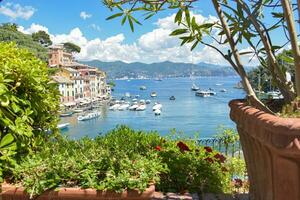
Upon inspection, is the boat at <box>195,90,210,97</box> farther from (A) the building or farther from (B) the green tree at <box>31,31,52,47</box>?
(B) the green tree at <box>31,31,52,47</box>

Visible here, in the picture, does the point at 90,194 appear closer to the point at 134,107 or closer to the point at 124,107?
the point at 134,107

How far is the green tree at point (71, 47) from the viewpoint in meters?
69.4

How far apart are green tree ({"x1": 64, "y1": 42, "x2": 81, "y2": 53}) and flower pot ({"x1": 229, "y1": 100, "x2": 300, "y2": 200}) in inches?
2703

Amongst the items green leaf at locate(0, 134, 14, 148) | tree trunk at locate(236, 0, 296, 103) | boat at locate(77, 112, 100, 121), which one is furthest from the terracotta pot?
boat at locate(77, 112, 100, 121)

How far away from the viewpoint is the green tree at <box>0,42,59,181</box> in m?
2.27

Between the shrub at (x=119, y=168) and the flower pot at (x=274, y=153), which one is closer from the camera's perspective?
the flower pot at (x=274, y=153)

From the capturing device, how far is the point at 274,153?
1.50 meters

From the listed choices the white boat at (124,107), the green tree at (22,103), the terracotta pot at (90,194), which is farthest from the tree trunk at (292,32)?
the white boat at (124,107)

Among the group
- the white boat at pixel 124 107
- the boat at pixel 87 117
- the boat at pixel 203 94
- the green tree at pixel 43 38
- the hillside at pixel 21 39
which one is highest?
the green tree at pixel 43 38

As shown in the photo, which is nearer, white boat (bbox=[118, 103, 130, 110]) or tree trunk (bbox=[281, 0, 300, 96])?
tree trunk (bbox=[281, 0, 300, 96])

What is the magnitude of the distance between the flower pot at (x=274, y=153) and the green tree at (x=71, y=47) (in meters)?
→ 68.6

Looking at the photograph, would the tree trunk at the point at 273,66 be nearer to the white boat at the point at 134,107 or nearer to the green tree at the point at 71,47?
the white boat at the point at 134,107

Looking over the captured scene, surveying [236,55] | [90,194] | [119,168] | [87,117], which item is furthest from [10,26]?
[236,55]

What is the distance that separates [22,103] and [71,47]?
69681 mm
